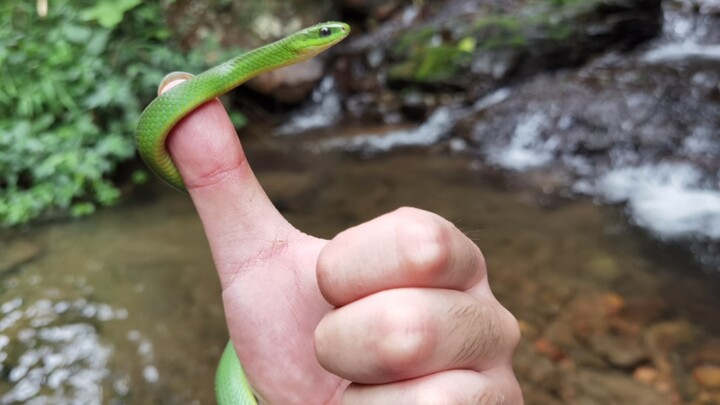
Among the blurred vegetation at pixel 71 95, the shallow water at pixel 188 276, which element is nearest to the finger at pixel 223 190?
the shallow water at pixel 188 276

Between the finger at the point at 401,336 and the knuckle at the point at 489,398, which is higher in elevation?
the finger at the point at 401,336

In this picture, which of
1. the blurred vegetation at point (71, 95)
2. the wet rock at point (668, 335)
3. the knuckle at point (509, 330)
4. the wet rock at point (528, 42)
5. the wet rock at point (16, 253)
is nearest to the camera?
the knuckle at point (509, 330)

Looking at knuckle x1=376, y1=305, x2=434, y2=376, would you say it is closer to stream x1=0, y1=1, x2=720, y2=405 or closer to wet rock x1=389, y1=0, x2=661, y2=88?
stream x1=0, y1=1, x2=720, y2=405

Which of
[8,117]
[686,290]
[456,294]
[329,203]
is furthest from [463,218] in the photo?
[8,117]

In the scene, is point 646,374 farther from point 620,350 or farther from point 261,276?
point 261,276

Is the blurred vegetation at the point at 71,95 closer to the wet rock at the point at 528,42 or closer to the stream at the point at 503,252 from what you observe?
the stream at the point at 503,252

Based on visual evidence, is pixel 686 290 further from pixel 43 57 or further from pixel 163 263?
pixel 43 57

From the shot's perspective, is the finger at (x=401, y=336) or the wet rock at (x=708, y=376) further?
the wet rock at (x=708, y=376)
